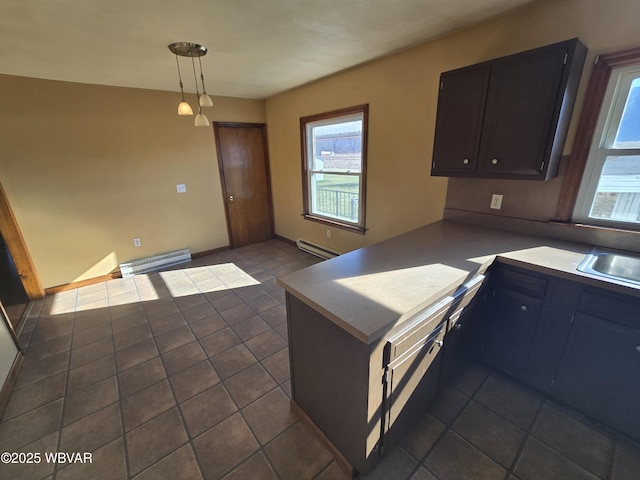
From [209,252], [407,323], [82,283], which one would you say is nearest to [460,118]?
[407,323]

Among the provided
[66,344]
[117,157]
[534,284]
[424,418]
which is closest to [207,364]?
[66,344]

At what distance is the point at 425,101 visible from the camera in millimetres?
2381

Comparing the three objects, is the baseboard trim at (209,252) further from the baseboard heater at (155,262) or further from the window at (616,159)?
the window at (616,159)

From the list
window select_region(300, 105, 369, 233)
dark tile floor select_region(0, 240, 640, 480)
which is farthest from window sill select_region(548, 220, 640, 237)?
window select_region(300, 105, 369, 233)

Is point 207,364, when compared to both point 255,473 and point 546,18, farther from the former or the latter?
point 546,18

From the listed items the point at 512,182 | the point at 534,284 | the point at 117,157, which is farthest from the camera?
the point at 117,157

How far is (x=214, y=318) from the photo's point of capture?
2646mm

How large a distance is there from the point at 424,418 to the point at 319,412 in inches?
25.7

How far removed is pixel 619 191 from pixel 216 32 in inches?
112

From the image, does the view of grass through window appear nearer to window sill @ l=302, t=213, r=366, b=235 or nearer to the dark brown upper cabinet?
window sill @ l=302, t=213, r=366, b=235

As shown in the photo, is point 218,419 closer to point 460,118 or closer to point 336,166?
point 460,118

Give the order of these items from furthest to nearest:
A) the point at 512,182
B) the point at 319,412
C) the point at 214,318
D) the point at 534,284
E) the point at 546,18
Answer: the point at 214,318
the point at 512,182
the point at 546,18
the point at 534,284
the point at 319,412

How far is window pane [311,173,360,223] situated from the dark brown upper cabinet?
1.39 m

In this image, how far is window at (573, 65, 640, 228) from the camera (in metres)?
1.57
